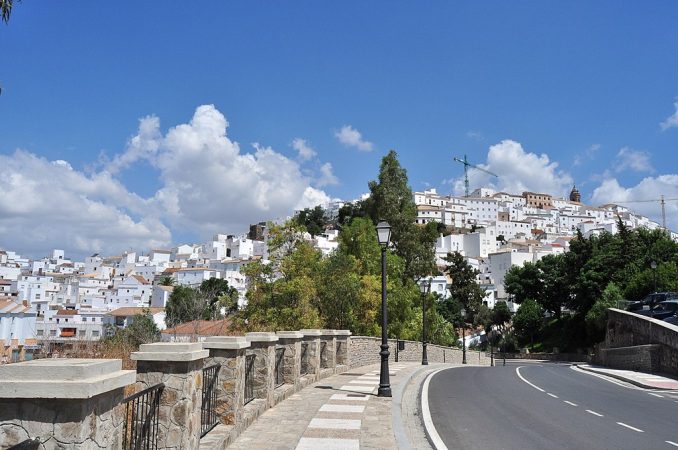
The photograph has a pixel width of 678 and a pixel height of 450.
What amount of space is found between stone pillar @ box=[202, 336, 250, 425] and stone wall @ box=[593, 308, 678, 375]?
74.1 feet

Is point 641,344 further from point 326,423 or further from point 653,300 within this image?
point 326,423

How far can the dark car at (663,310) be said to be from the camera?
31.2m

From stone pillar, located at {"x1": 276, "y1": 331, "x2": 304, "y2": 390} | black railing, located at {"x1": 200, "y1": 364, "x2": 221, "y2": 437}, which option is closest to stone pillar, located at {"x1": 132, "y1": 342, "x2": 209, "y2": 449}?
black railing, located at {"x1": 200, "y1": 364, "x2": 221, "y2": 437}

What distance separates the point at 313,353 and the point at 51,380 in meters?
12.5

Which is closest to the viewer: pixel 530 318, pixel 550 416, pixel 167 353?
pixel 167 353

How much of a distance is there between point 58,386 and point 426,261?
162 feet

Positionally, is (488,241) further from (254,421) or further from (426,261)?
(254,421)

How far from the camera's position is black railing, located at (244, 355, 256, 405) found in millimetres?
10320

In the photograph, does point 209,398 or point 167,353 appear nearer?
point 167,353

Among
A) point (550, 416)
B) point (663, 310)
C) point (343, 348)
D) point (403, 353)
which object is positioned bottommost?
point (403, 353)

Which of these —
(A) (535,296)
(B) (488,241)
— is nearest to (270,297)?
(A) (535,296)

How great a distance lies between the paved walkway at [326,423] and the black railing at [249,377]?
452 mm

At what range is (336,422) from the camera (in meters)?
10.1

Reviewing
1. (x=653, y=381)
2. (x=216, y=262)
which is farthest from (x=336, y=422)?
(x=216, y=262)
